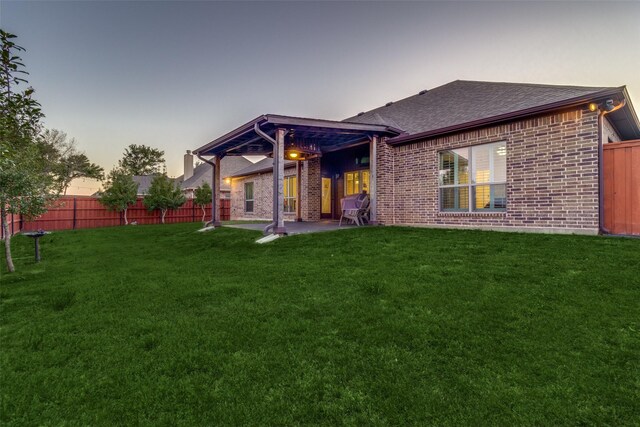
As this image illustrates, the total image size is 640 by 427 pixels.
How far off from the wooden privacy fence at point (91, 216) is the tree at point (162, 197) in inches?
31.2

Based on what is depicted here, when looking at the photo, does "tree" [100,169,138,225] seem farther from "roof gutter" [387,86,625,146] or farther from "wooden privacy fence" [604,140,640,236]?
"wooden privacy fence" [604,140,640,236]

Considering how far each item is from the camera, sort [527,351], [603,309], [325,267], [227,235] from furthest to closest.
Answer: [227,235] → [325,267] → [603,309] → [527,351]

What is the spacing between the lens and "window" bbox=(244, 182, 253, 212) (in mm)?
18312

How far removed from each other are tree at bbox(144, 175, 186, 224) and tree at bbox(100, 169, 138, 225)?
94 centimetres

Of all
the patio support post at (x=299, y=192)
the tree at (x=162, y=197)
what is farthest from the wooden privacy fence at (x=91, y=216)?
the patio support post at (x=299, y=192)

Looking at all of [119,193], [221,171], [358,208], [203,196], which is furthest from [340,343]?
[221,171]

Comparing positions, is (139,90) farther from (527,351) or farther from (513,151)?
(527,351)

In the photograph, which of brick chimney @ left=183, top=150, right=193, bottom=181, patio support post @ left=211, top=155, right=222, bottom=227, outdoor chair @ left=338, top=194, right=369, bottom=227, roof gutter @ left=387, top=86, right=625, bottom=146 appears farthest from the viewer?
brick chimney @ left=183, top=150, right=193, bottom=181

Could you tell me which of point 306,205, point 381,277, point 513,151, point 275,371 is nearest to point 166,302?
point 275,371

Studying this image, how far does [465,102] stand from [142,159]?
5385cm

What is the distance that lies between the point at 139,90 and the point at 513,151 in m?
16.7

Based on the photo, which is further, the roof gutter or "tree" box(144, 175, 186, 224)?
"tree" box(144, 175, 186, 224)

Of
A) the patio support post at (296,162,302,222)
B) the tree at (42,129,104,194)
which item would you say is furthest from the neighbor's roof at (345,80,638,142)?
the tree at (42,129,104,194)

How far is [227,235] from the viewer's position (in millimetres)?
9617
